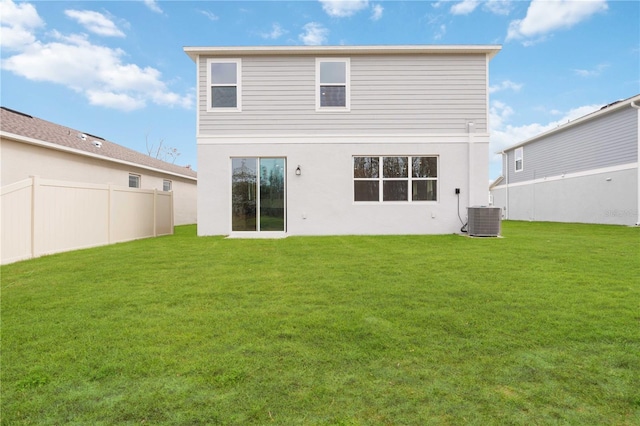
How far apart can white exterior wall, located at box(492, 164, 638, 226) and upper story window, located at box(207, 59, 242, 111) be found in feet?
50.7

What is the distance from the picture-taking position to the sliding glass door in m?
9.73

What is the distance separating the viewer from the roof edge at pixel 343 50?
9453 millimetres

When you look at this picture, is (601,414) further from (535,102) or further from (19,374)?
(535,102)

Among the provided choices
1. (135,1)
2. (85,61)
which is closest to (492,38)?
(135,1)

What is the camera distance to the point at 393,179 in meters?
9.79

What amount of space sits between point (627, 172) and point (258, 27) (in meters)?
16.5

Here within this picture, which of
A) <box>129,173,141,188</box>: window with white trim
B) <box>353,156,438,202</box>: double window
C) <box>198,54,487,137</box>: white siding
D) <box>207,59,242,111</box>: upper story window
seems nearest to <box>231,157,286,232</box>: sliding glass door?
<box>198,54,487,137</box>: white siding

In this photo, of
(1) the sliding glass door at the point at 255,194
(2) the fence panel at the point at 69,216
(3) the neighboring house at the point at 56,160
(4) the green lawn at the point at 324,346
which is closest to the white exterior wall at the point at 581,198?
(4) the green lawn at the point at 324,346

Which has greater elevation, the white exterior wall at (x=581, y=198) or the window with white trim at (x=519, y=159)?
the window with white trim at (x=519, y=159)

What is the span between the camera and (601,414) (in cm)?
176

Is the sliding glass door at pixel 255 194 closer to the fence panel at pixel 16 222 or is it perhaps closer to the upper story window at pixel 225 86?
the upper story window at pixel 225 86

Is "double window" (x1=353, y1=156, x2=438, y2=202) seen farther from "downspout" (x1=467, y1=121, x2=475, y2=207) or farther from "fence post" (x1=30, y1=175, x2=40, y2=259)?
"fence post" (x1=30, y1=175, x2=40, y2=259)

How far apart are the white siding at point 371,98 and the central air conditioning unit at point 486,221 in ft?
8.33

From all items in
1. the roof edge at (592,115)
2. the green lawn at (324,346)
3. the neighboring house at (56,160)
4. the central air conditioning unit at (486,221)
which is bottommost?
the green lawn at (324,346)
